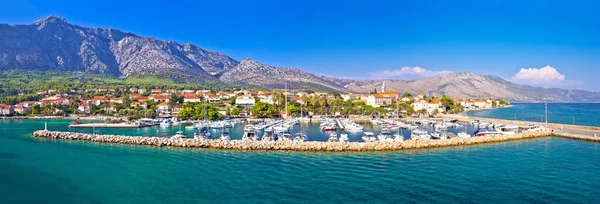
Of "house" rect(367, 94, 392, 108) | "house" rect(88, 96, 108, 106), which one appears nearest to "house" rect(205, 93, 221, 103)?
"house" rect(88, 96, 108, 106)

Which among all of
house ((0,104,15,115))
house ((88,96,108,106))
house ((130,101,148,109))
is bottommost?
house ((0,104,15,115))

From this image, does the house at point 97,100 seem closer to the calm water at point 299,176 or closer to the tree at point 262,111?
the tree at point 262,111

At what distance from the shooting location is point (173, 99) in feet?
290

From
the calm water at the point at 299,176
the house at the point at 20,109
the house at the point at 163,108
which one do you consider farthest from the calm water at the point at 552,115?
the house at the point at 20,109

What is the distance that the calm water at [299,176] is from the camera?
17897 mm

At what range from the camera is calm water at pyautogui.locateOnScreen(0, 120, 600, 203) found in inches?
705

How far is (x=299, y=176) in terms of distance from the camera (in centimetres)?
2188

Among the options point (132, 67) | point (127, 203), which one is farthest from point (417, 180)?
point (132, 67)

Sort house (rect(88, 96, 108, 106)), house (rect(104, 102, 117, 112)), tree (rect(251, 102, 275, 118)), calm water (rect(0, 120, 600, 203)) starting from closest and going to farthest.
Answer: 1. calm water (rect(0, 120, 600, 203))
2. tree (rect(251, 102, 275, 118))
3. house (rect(104, 102, 117, 112))
4. house (rect(88, 96, 108, 106))

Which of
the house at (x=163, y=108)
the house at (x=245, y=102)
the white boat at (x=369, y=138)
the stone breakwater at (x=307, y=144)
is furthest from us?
the house at (x=245, y=102)

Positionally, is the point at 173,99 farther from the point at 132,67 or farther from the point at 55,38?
the point at 55,38

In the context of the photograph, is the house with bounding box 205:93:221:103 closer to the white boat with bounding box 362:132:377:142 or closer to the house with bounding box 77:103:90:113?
the house with bounding box 77:103:90:113

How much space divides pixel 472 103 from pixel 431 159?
420ft

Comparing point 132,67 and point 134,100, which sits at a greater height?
point 132,67
